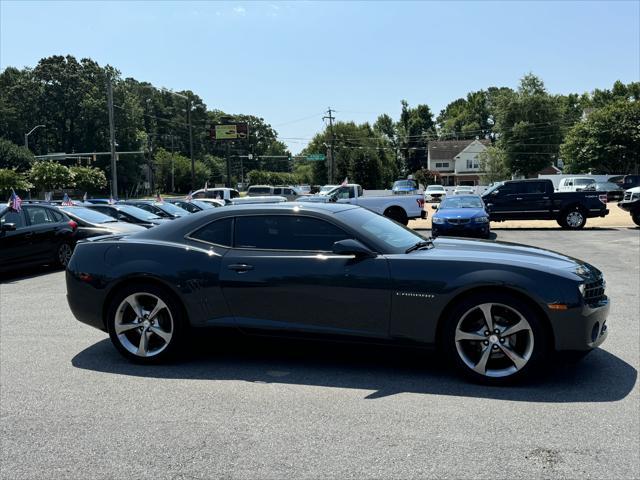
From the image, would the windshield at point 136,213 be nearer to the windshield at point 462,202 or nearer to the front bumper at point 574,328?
the windshield at point 462,202

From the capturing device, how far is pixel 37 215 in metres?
12.0

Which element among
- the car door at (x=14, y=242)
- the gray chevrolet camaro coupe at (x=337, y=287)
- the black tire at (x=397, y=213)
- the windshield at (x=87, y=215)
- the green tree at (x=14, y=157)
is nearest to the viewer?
the gray chevrolet camaro coupe at (x=337, y=287)

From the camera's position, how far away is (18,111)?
82.4m

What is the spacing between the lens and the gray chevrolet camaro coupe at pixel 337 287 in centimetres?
436

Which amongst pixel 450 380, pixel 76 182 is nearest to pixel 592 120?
pixel 76 182

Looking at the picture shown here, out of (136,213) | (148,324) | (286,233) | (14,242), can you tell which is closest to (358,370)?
(286,233)

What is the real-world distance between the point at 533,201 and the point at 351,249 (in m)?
19.0

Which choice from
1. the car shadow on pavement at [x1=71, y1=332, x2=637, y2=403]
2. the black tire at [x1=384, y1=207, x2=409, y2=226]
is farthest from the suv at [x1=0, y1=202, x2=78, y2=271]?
the black tire at [x1=384, y1=207, x2=409, y2=226]

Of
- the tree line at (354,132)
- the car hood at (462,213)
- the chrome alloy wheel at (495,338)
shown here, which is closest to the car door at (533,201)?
the car hood at (462,213)

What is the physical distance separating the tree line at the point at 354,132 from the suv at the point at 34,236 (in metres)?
35.3

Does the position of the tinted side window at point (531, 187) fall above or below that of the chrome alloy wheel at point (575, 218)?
above

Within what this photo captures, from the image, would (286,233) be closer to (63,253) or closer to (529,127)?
(63,253)

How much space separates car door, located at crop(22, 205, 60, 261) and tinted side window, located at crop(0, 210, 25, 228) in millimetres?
140

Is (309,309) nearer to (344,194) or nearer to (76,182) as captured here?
(344,194)
